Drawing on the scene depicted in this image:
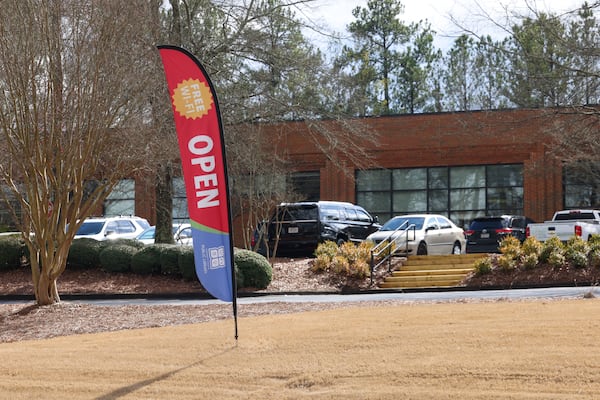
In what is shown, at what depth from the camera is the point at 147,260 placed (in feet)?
80.3

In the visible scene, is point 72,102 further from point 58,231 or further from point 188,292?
point 188,292

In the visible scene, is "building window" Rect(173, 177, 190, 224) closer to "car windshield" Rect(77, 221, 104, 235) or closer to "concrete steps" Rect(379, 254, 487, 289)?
"car windshield" Rect(77, 221, 104, 235)

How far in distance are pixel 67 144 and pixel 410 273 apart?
981 centimetres

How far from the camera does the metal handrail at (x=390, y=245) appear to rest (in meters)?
24.0

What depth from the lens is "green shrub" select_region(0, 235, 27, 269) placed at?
25484 mm

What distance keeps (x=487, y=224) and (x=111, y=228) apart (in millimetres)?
12778

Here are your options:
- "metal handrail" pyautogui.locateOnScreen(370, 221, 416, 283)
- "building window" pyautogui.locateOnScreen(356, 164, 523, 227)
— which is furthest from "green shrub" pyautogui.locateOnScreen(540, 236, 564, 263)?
"building window" pyautogui.locateOnScreen(356, 164, 523, 227)

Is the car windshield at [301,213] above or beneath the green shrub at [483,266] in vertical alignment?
above

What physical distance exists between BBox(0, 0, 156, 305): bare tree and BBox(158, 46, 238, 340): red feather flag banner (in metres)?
6.09

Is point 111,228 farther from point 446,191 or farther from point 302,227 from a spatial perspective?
point 446,191

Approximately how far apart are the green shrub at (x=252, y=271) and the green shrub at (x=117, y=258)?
3.80m

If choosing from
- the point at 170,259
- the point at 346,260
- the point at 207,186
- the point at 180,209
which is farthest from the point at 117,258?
the point at 180,209

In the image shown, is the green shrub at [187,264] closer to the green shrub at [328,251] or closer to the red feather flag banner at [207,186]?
the green shrub at [328,251]

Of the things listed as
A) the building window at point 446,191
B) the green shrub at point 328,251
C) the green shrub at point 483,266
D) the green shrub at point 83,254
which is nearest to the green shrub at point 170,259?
the green shrub at point 83,254
